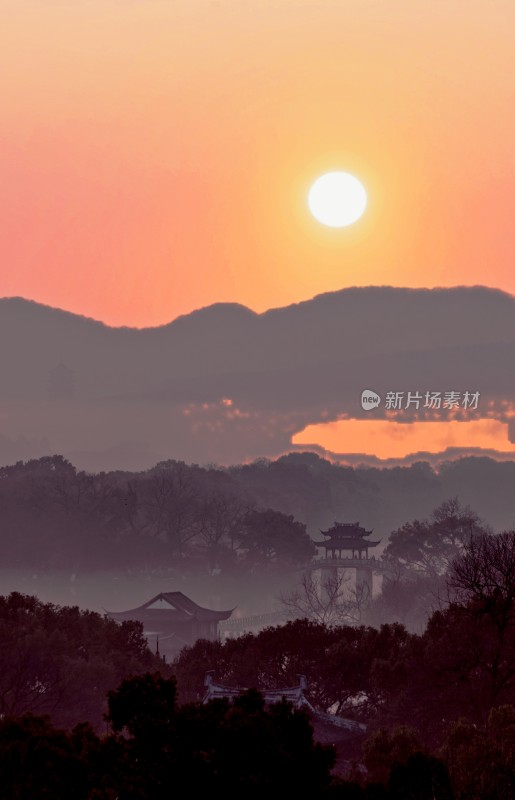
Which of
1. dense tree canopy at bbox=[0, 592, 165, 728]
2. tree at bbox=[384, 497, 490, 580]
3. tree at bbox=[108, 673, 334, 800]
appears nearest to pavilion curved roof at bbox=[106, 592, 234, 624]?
tree at bbox=[384, 497, 490, 580]

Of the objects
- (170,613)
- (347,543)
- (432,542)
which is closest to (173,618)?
(170,613)

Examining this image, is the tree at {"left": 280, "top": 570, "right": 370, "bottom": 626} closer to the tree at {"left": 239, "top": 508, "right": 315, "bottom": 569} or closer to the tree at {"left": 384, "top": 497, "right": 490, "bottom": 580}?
the tree at {"left": 239, "top": 508, "right": 315, "bottom": 569}

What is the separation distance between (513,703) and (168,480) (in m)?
123

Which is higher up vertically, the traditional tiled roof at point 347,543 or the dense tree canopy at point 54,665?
the dense tree canopy at point 54,665

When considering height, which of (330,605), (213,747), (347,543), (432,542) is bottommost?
(330,605)

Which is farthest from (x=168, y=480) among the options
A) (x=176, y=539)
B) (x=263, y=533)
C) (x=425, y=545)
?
(x=425, y=545)

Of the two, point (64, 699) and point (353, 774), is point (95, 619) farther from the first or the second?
point (353, 774)

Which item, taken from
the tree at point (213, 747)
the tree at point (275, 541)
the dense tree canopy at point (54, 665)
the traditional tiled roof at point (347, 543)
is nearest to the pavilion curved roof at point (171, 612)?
the tree at point (275, 541)

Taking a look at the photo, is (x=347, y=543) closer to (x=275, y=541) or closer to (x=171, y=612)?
(x=275, y=541)

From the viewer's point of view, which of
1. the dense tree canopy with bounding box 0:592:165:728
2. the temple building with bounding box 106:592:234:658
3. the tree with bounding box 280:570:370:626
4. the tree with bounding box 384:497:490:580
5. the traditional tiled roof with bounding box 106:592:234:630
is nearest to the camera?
the dense tree canopy with bounding box 0:592:165:728

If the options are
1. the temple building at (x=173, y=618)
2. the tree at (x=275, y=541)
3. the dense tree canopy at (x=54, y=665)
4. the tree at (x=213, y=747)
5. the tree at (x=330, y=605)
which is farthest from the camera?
the tree at (x=275, y=541)

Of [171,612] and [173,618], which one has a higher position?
[171,612]

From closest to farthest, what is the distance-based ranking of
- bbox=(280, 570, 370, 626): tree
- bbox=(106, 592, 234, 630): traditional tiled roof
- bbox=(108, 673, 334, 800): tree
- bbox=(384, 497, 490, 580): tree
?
bbox=(108, 673, 334, 800): tree
bbox=(106, 592, 234, 630): traditional tiled roof
bbox=(280, 570, 370, 626): tree
bbox=(384, 497, 490, 580): tree

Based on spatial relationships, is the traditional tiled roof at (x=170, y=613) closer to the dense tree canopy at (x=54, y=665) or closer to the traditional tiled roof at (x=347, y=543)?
the dense tree canopy at (x=54, y=665)
